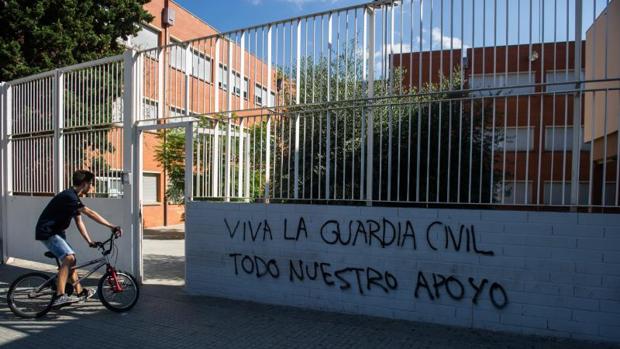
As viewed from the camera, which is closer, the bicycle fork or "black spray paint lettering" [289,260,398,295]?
"black spray paint lettering" [289,260,398,295]

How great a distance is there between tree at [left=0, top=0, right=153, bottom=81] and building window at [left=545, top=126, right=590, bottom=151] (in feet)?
38.2

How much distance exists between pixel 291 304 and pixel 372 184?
200 centimetres

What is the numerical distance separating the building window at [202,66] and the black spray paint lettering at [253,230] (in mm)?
2609

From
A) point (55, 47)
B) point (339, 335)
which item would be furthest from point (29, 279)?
point (55, 47)

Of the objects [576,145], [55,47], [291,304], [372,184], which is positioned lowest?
[291,304]

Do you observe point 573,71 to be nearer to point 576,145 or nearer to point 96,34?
point 576,145

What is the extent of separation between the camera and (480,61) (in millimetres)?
5879

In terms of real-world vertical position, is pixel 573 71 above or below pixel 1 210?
above

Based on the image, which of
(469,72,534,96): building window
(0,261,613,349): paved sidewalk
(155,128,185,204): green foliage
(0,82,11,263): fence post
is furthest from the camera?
(155,128,185,204): green foliage

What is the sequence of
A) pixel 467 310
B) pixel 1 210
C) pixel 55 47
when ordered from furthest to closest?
pixel 55 47 → pixel 1 210 → pixel 467 310

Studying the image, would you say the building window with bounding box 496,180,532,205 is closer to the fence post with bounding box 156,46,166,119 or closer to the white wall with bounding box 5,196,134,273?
the fence post with bounding box 156,46,166,119

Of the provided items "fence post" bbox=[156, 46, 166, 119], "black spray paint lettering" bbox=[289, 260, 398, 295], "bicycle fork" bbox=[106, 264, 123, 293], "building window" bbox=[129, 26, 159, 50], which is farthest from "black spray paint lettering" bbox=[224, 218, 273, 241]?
"building window" bbox=[129, 26, 159, 50]

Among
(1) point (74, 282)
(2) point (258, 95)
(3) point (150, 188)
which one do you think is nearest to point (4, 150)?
(1) point (74, 282)

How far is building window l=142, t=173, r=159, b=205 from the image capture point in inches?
802
